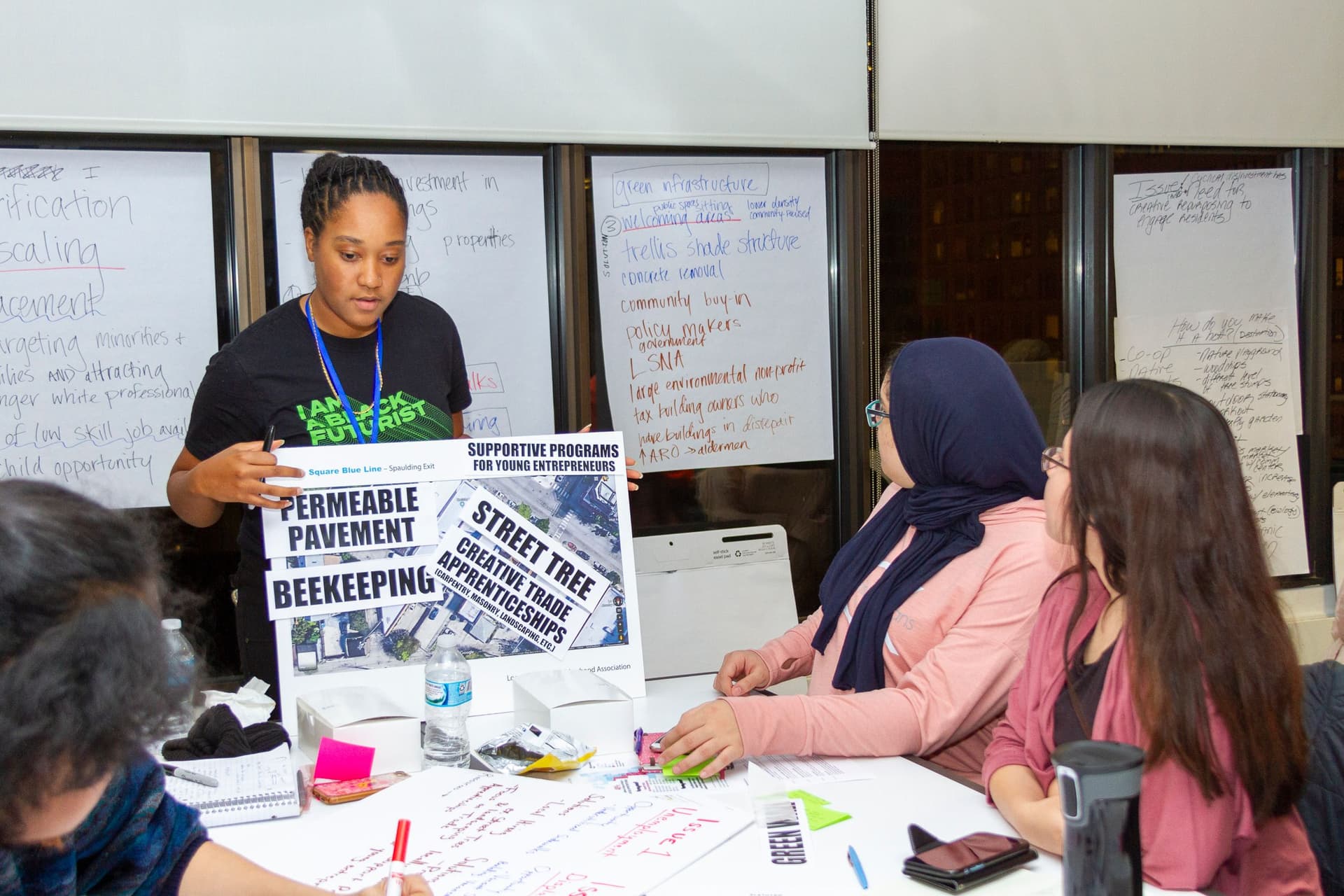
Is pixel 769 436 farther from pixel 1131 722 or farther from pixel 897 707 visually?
pixel 1131 722

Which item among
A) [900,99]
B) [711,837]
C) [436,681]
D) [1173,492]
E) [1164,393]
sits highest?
[900,99]

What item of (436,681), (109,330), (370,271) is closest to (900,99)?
(370,271)

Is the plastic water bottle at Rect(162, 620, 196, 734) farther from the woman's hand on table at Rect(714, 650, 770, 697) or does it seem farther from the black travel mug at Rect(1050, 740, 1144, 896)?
the woman's hand on table at Rect(714, 650, 770, 697)

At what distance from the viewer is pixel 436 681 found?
168 cm

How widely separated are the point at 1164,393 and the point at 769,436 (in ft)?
7.21

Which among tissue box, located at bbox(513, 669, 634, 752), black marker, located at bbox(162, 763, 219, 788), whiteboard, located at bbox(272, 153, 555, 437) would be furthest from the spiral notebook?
whiteboard, located at bbox(272, 153, 555, 437)

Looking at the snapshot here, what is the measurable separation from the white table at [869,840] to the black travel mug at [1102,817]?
0.46 meters

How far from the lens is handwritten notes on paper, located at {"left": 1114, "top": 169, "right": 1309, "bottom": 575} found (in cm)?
394

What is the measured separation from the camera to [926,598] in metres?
1.87

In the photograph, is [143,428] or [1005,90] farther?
[1005,90]

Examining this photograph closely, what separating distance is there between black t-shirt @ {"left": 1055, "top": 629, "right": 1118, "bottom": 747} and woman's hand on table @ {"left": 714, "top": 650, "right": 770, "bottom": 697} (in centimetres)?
70

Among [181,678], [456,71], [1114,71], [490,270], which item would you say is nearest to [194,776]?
[181,678]

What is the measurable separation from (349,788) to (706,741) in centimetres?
49

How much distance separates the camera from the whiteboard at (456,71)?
2.88 meters
